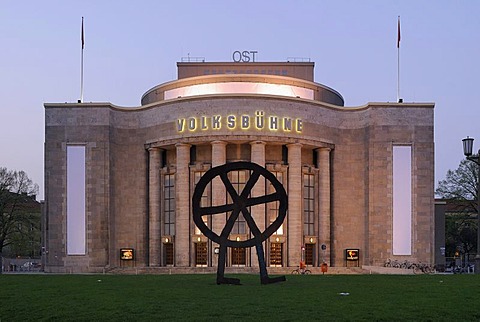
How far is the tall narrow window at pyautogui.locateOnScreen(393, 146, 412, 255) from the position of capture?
6328 cm

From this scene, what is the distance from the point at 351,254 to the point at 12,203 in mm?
39133

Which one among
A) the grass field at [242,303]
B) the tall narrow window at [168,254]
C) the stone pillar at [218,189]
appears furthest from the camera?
the tall narrow window at [168,254]

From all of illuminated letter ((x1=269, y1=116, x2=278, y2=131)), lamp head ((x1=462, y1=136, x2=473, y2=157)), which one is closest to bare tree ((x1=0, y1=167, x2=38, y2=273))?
illuminated letter ((x1=269, y1=116, x2=278, y2=131))

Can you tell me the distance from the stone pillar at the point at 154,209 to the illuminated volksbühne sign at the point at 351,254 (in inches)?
742

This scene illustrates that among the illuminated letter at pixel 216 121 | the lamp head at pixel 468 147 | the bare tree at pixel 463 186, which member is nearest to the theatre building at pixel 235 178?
the illuminated letter at pixel 216 121

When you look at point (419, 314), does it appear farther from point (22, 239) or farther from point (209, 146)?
point (22, 239)

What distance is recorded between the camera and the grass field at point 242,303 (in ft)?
56.6

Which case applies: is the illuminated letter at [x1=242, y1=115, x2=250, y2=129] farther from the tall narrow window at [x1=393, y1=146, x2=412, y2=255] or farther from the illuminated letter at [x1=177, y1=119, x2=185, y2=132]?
the tall narrow window at [x1=393, y1=146, x2=412, y2=255]

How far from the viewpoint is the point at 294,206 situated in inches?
2474

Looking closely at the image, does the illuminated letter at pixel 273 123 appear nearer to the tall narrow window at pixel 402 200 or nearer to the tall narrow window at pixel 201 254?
the tall narrow window at pixel 402 200

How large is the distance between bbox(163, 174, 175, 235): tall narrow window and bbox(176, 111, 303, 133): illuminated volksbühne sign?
6004 millimetres

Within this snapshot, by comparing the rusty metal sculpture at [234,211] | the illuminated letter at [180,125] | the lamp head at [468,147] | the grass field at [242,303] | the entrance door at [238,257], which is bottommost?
the entrance door at [238,257]

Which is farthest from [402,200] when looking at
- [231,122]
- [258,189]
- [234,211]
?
[234,211]

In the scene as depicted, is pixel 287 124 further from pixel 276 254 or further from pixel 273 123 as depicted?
pixel 276 254
